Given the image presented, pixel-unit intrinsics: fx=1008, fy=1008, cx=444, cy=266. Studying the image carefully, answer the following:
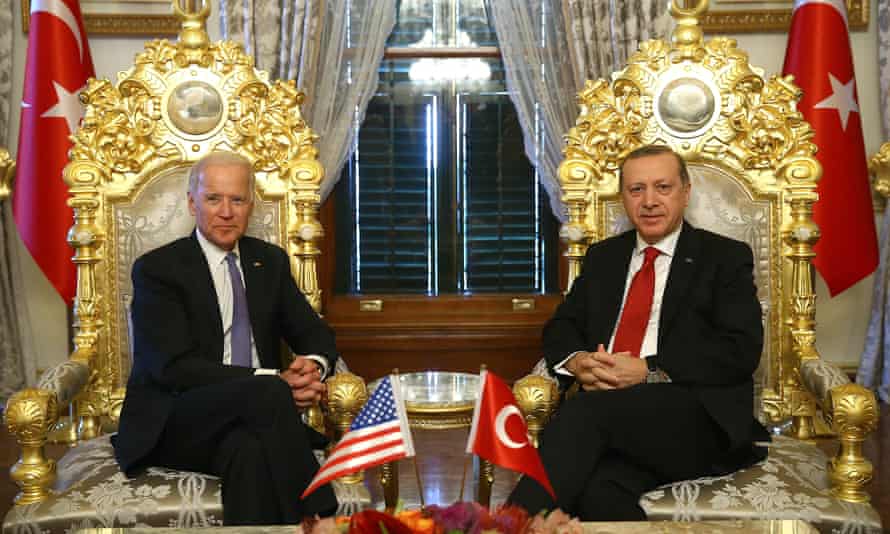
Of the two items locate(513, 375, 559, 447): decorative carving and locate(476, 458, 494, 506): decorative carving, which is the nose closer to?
locate(513, 375, 559, 447): decorative carving

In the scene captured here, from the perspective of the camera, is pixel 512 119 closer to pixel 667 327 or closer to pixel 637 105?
pixel 637 105

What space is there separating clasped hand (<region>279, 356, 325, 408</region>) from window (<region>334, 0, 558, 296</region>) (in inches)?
90.9

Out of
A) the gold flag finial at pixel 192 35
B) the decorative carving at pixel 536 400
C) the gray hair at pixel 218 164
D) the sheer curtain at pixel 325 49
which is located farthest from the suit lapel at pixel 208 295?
the sheer curtain at pixel 325 49

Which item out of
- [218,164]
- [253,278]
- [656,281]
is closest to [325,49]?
[218,164]

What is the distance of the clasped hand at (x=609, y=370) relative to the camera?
2.66 metres

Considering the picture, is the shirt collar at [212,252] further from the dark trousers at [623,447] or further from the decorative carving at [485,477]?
the dark trousers at [623,447]

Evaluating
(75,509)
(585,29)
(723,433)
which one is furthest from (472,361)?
(75,509)

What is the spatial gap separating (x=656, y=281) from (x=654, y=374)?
32cm

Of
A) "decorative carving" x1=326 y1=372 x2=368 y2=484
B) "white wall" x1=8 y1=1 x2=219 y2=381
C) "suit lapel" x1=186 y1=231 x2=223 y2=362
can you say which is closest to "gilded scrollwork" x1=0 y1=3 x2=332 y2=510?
"suit lapel" x1=186 y1=231 x2=223 y2=362

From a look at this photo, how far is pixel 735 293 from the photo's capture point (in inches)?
109

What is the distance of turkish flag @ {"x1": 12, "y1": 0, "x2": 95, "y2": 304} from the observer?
431 cm

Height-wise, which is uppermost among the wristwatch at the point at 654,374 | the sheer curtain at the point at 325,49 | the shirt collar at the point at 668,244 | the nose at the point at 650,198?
the sheer curtain at the point at 325,49

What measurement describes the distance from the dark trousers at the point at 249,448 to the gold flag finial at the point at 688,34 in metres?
1.65

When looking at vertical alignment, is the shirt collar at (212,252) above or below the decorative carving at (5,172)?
below
